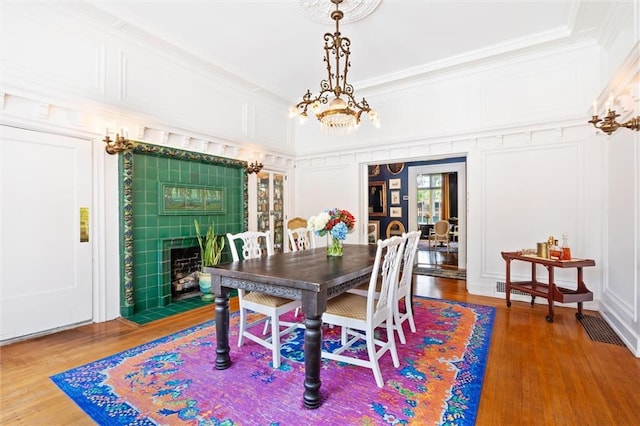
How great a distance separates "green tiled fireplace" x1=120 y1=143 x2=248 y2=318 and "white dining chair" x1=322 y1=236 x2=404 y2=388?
2512mm

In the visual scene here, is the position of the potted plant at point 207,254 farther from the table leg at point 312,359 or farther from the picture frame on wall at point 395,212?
the picture frame on wall at point 395,212

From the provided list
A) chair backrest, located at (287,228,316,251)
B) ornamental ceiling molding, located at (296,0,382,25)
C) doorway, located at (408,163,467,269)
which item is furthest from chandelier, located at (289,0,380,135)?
doorway, located at (408,163,467,269)

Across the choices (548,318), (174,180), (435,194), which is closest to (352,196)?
(174,180)

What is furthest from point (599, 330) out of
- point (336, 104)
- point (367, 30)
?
point (367, 30)

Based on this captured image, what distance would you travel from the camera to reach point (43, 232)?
9.73 ft

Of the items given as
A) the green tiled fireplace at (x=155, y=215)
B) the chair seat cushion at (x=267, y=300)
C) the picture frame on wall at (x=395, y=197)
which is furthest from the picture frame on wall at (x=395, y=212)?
the chair seat cushion at (x=267, y=300)

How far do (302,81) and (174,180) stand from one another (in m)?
2.44

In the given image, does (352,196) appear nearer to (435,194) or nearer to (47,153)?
(47,153)

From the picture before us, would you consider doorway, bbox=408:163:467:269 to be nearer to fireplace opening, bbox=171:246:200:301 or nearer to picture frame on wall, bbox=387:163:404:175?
picture frame on wall, bbox=387:163:404:175

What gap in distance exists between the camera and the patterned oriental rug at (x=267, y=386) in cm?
176

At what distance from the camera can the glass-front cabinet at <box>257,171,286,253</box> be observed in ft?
17.7

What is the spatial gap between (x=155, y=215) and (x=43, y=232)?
1.07 metres

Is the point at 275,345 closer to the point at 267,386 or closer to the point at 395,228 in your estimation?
the point at 267,386

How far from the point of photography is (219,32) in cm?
356
